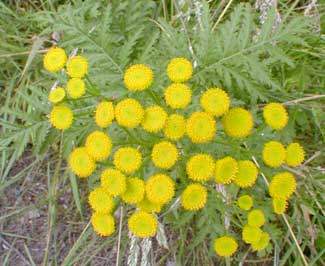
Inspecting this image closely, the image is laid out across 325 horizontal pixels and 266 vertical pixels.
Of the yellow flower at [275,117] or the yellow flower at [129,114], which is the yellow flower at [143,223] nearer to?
the yellow flower at [129,114]

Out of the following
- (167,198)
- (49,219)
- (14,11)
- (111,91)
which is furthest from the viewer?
(14,11)

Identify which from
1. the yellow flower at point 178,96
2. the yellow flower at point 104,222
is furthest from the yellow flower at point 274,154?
the yellow flower at point 104,222

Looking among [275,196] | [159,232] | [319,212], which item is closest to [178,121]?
[275,196]

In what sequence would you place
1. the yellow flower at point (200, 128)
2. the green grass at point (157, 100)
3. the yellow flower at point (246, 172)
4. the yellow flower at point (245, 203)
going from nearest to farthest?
the yellow flower at point (200, 128) → the yellow flower at point (246, 172) → the yellow flower at point (245, 203) → the green grass at point (157, 100)

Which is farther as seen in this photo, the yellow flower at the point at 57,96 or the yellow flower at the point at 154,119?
the yellow flower at the point at 57,96

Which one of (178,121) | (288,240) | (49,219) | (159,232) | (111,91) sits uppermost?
(178,121)

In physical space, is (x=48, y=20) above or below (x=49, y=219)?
above

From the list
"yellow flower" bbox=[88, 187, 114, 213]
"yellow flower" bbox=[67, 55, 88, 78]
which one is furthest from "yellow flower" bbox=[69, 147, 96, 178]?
"yellow flower" bbox=[67, 55, 88, 78]

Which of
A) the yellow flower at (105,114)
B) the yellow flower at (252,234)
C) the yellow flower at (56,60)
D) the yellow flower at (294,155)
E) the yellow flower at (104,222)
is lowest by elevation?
the yellow flower at (252,234)

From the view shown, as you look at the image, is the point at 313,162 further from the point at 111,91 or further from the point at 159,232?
the point at 111,91
